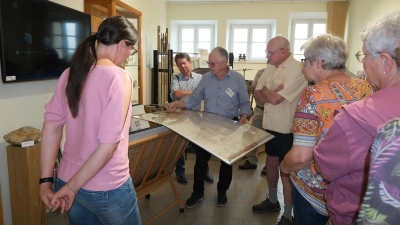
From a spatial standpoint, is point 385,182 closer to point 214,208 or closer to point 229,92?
point 229,92

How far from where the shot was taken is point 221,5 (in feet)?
23.4

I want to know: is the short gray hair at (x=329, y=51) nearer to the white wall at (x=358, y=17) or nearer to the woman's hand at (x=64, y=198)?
the woman's hand at (x=64, y=198)

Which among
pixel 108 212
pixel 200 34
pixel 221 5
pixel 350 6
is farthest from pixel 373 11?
pixel 108 212

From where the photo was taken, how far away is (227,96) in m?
2.76

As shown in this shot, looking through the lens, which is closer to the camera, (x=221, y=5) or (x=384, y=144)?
(x=384, y=144)

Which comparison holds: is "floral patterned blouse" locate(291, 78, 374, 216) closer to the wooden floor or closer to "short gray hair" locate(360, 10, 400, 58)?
"short gray hair" locate(360, 10, 400, 58)

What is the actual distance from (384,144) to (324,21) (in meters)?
7.81

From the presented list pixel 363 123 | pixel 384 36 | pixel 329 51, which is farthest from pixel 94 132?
pixel 329 51

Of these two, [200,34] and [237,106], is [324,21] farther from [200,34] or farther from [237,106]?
[237,106]

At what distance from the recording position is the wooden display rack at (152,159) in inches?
74.5

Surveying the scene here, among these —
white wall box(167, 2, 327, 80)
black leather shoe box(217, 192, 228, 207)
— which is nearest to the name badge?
black leather shoe box(217, 192, 228, 207)

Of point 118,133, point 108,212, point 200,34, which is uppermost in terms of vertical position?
point 200,34

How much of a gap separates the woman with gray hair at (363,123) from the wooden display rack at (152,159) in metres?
1.21

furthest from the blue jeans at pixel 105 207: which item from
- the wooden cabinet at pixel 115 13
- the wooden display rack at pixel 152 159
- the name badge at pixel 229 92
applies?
the wooden cabinet at pixel 115 13
